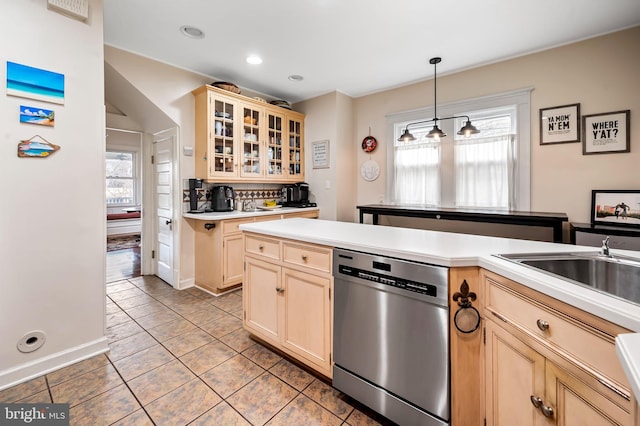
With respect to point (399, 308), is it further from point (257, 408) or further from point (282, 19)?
point (282, 19)

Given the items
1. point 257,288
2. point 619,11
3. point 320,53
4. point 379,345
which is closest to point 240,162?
point 320,53

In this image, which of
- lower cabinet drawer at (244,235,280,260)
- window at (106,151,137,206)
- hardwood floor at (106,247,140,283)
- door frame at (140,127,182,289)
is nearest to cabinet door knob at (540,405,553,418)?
lower cabinet drawer at (244,235,280,260)

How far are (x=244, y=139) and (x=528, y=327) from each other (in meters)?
3.55

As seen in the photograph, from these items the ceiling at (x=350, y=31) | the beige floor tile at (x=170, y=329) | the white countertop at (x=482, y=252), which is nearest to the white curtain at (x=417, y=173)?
the ceiling at (x=350, y=31)

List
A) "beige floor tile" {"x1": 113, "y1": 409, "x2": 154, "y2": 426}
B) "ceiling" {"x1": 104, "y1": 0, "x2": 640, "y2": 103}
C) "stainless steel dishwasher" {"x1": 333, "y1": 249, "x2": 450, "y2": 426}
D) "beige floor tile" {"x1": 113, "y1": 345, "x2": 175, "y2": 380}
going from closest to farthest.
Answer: "stainless steel dishwasher" {"x1": 333, "y1": 249, "x2": 450, "y2": 426}, "beige floor tile" {"x1": 113, "y1": 409, "x2": 154, "y2": 426}, "beige floor tile" {"x1": 113, "y1": 345, "x2": 175, "y2": 380}, "ceiling" {"x1": 104, "y1": 0, "x2": 640, "y2": 103}

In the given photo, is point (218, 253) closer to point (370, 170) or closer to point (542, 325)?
point (370, 170)

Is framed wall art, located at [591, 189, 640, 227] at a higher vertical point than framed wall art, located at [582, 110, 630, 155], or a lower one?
lower

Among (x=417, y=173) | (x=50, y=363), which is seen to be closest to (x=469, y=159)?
(x=417, y=173)

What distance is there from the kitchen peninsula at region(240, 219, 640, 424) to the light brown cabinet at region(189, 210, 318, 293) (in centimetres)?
185

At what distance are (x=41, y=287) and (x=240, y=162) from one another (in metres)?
2.33

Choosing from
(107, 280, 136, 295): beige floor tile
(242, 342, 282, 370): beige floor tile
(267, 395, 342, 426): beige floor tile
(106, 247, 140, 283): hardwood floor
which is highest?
(106, 247, 140, 283): hardwood floor

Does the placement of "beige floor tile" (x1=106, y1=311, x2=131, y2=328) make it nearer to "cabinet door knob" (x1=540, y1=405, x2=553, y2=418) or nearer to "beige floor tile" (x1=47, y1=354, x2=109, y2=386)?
"beige floor tile" (x1=47, y1=354, x2=109, y2=386)

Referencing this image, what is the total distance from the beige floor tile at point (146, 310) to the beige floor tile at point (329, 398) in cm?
183

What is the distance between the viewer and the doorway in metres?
6.13
